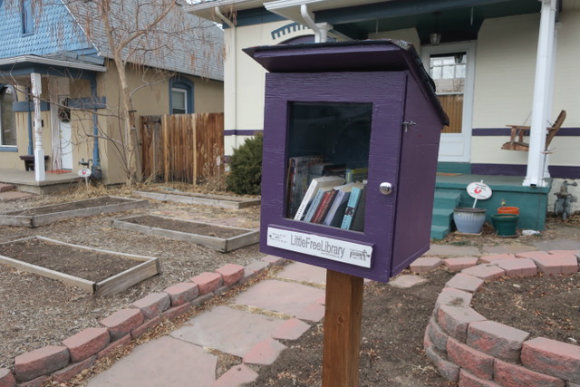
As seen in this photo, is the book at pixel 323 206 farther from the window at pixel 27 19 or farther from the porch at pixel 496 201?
the window at pixel 27 19

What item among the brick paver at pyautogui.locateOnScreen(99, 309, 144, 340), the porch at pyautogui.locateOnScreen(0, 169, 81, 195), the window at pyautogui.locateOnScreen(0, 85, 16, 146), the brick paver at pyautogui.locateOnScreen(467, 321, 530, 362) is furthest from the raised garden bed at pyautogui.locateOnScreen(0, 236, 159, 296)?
the window at pyautogui.locateOnScreen(0, 85, 16, 146)

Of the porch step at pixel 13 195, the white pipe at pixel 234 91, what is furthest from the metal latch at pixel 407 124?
the porch step at pixel 13 195

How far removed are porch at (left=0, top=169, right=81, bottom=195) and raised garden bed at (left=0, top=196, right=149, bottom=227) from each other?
98.3 inches

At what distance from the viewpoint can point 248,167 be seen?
9.04 metres

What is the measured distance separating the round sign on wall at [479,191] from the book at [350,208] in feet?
17.2

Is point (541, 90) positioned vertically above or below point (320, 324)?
above

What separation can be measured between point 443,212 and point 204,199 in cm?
468

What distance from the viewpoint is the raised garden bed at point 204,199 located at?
8.34 meters

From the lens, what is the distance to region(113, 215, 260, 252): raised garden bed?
17.4ft

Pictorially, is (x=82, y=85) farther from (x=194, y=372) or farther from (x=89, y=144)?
(x=194, y=372)

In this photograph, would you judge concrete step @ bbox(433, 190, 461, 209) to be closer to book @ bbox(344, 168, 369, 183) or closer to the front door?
the front door

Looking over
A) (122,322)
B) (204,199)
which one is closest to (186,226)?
(204,199)

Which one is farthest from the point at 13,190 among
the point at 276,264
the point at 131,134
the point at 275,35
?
the point at 276,264

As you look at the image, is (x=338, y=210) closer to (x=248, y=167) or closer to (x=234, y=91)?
(x=248, y=167)
